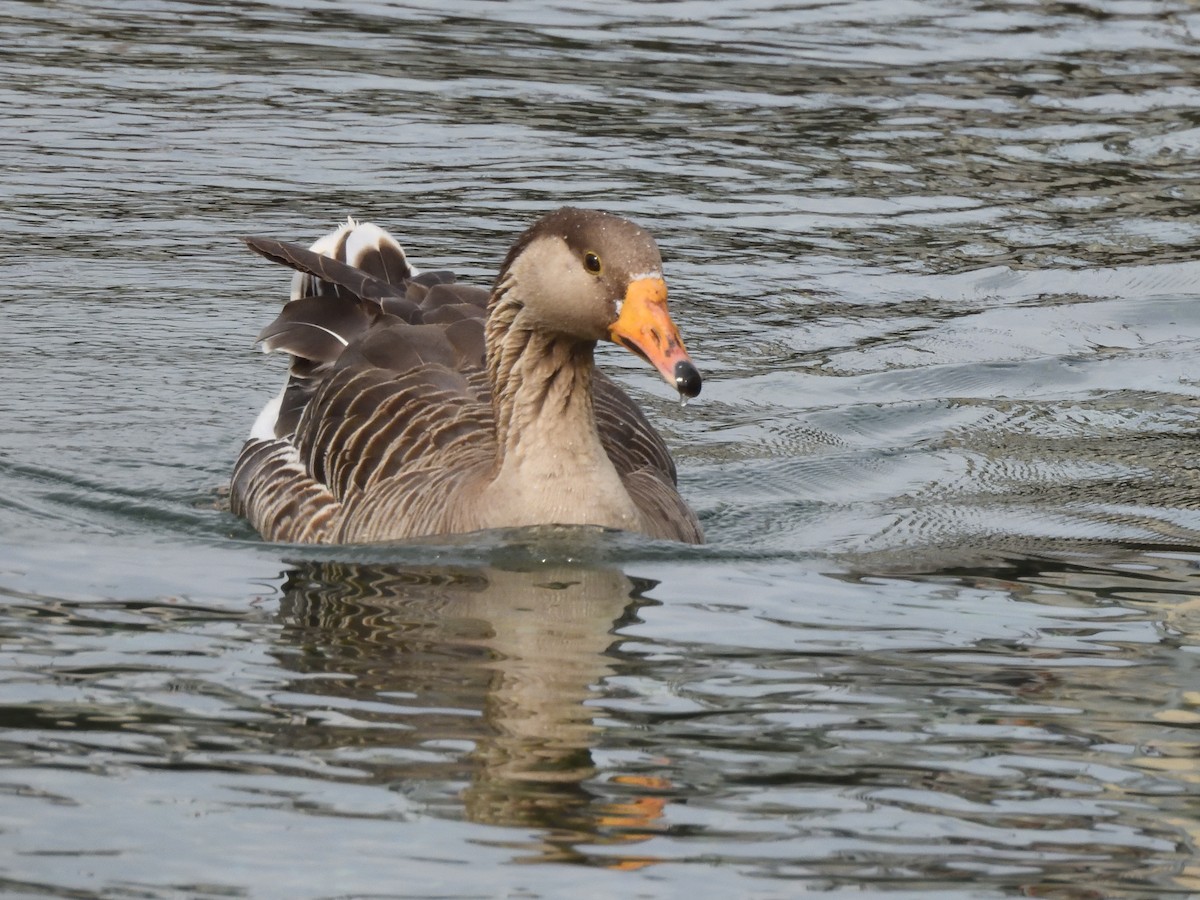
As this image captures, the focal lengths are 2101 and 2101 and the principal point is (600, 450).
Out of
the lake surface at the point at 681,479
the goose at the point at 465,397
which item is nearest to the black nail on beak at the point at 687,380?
the goose at the point at 465,397

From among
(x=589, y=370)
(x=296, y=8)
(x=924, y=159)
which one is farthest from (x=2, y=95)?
(x=589, y=370)

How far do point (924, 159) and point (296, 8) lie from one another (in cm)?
698

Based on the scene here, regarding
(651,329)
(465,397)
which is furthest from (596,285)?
(465,397)

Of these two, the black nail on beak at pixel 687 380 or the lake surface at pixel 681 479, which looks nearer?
the lake surface at pixel 681 479

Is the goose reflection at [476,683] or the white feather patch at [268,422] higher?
the white feather patch at [268,422]

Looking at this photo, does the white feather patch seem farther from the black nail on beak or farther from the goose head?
the black nail on beak

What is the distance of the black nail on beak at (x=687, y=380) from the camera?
7.27 m

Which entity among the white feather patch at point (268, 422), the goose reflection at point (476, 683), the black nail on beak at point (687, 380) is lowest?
the goose reflection at point (476, 683)

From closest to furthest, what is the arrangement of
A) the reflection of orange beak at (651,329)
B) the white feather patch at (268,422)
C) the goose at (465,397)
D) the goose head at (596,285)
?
1. the reflection of orange beak at (651,329)
2. the goose head at (596,285)
3. the goose at (465,397)
4. the white feather patch at (268,422)

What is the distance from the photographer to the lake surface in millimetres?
5574

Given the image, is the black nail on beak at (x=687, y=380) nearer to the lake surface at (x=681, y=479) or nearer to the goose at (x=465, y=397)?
the goose at (x=465, y=397)

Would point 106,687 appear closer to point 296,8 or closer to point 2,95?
point 2,95

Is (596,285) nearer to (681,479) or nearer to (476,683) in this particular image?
(476,683)

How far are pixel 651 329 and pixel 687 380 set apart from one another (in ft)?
1.49
